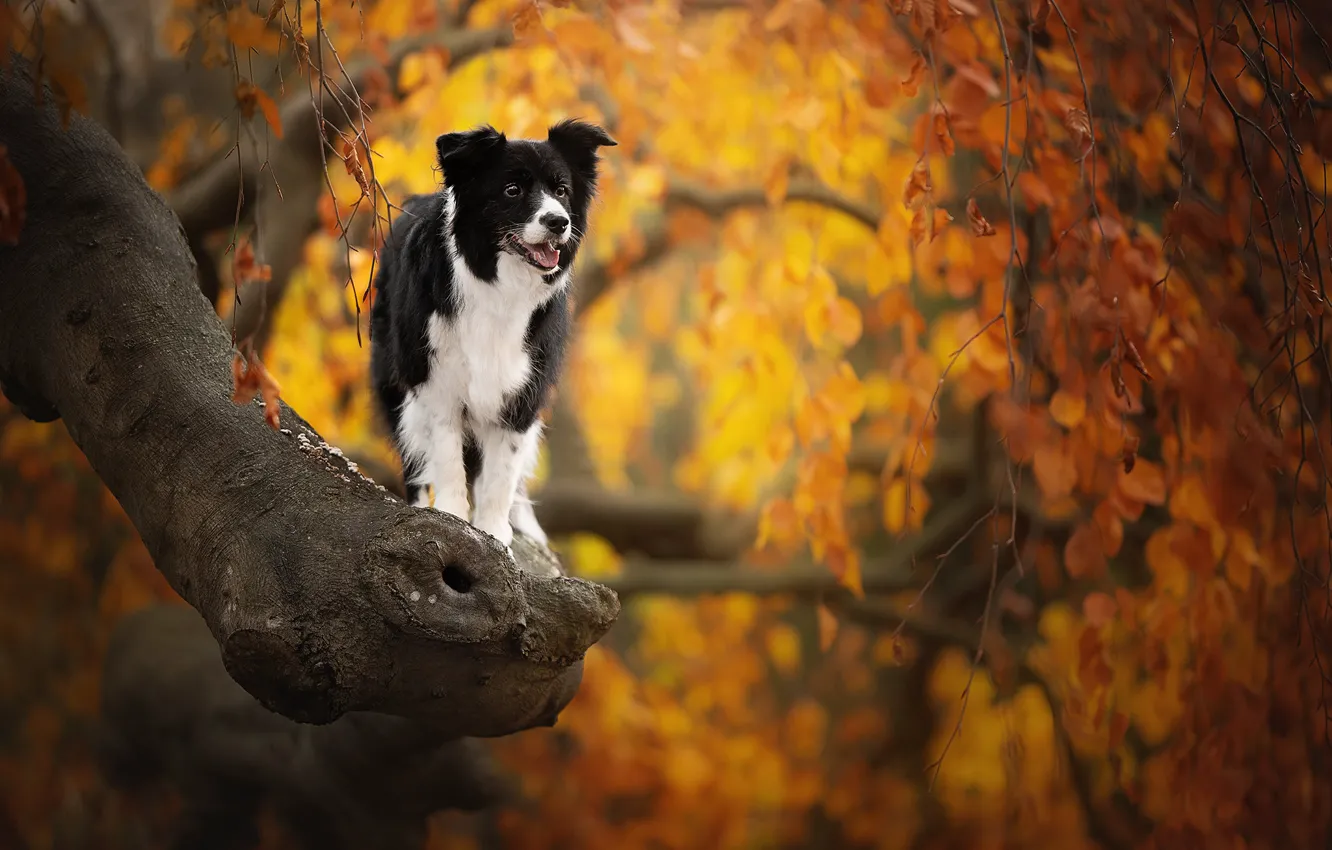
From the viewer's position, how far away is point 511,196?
9.90ft

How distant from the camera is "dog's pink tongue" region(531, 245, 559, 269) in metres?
2.99

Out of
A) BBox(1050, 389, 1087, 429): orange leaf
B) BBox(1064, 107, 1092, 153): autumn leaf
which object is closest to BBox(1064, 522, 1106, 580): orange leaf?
BBox(1050, 389, 1087, 429): orange leaf

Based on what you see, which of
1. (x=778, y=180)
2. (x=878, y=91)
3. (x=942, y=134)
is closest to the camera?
(x=942, y=134)

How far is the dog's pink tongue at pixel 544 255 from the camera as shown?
2990 mm

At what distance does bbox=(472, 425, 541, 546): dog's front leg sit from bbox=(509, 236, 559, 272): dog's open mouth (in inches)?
19.8

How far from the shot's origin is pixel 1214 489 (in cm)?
347

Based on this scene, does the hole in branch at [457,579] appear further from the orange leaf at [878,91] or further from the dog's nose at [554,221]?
the orange leaf at [878,91]

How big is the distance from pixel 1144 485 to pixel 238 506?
2.46 metres

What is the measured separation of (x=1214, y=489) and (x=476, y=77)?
4516 mm

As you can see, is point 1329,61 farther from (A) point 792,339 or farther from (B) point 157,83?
(B) point 157,83

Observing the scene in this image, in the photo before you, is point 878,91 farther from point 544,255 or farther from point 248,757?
point 248,757

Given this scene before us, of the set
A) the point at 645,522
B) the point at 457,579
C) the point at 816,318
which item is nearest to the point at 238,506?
the point at 457,579

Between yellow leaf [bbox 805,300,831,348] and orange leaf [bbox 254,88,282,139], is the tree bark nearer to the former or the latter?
orange leaf [bbox 254,88,282,139]

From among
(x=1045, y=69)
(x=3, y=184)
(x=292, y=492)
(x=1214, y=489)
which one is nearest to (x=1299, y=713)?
(x=1214, y=489)
